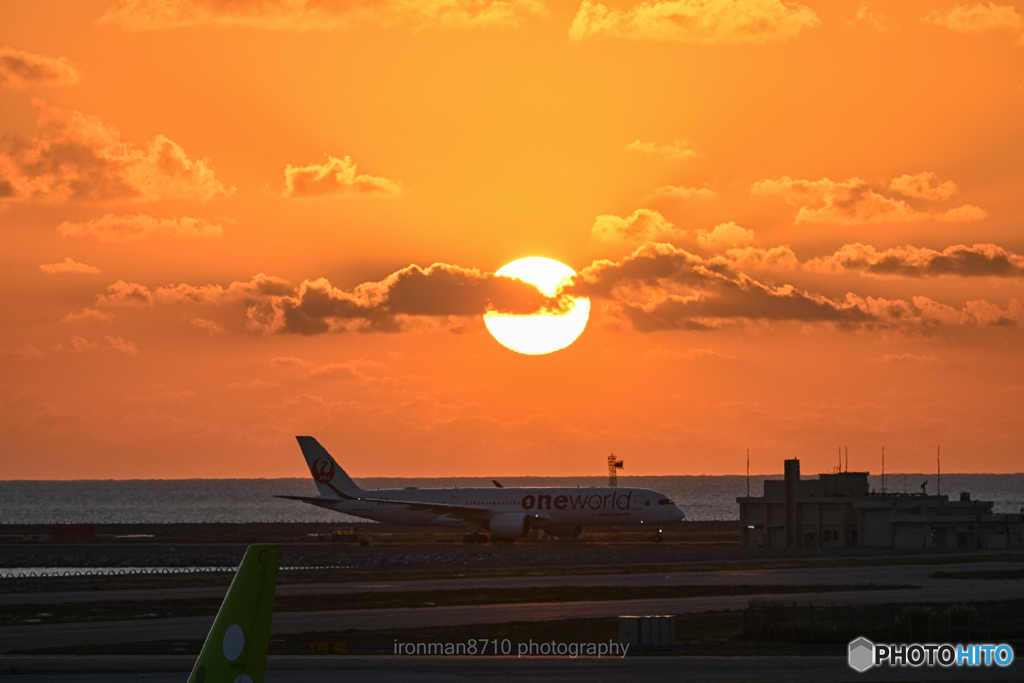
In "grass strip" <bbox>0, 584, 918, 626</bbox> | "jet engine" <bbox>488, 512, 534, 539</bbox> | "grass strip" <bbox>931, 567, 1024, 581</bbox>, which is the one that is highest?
"jet engine" <bbox>488, 512, 534, 539</bbox>

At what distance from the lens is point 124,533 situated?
13238 cm

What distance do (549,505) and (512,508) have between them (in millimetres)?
3268

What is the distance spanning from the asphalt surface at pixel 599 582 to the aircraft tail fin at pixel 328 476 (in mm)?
44858

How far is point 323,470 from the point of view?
111375 mm

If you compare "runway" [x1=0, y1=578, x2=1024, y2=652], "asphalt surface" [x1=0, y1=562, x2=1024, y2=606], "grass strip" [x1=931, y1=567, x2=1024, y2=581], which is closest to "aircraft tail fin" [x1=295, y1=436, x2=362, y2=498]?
"asphalt surface" [x1=0, y1=562, x2=1024, y2=606]

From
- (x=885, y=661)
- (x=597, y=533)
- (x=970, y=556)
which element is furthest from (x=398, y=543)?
(x=885, y=661)

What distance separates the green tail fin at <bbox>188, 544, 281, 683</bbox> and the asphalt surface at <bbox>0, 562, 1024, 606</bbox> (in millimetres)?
46441

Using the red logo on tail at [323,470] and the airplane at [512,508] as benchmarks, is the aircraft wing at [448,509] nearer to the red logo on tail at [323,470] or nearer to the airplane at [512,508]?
the airplane at [512,508]

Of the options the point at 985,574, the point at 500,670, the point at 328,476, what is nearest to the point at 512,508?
the point at 328,476

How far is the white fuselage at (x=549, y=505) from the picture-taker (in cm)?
9850

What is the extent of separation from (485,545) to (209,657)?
86.1 meters

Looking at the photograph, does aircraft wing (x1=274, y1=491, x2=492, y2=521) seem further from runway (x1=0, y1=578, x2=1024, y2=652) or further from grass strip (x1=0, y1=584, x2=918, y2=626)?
runway (x1=0, y1=578, x2=1024, y2=652)

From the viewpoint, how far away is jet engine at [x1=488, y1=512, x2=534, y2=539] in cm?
9819

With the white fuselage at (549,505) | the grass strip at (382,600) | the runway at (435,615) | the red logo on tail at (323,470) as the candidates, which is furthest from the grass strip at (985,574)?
the red logo on tail at (323,470)
